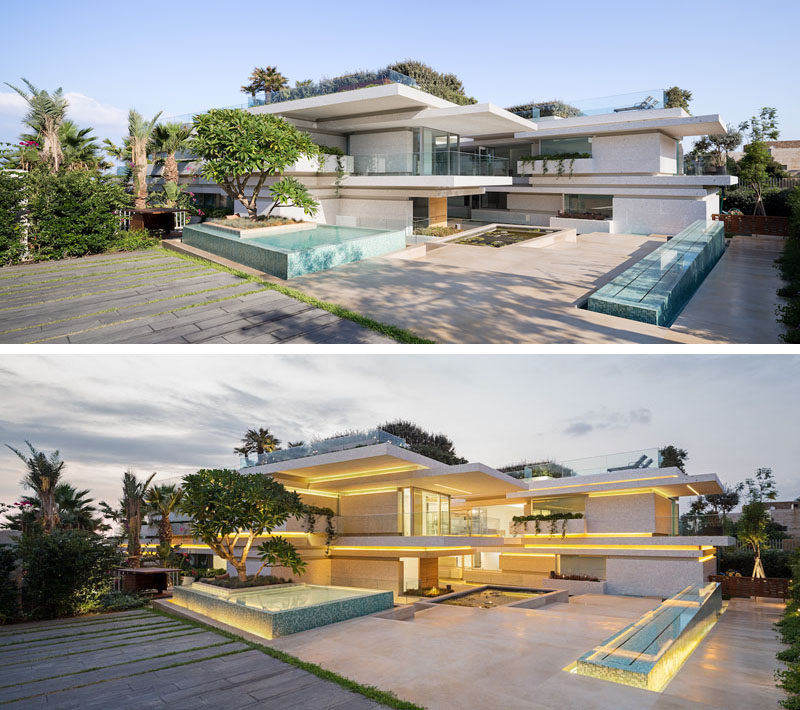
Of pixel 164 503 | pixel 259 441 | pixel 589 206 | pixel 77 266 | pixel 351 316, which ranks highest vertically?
pixel 589 206

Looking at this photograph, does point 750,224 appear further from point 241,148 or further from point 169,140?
point 169,140

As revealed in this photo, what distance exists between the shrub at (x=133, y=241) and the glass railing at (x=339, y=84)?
7728 mm

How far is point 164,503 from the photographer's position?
23500 millimetres

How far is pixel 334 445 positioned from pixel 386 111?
13.7 m

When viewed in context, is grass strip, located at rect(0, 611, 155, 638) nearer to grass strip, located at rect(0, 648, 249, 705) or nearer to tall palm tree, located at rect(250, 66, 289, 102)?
grass strip, located at rect(0, 648, 249, 705)

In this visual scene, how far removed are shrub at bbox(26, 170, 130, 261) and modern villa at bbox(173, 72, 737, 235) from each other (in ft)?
22.9

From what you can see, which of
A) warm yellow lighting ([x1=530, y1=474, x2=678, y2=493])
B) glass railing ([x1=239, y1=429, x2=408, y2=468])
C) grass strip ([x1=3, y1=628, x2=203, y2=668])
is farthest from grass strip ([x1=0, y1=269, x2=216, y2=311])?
warm yellow lighting ([x1=530, y1=474, x2=678, y2=493])

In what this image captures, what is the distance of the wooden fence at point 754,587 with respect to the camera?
656 inches

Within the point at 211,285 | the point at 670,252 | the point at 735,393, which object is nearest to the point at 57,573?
the point at 211,285

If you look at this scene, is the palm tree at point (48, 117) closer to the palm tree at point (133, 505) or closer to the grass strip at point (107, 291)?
the grass strip at point (107, 291)

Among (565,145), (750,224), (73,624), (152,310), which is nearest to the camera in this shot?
(152,310)

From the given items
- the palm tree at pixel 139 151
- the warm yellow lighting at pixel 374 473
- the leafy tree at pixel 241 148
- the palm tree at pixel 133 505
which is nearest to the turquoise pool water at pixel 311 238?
the leafy tree at pixel 241 148

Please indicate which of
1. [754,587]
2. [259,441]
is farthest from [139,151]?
[754,587]

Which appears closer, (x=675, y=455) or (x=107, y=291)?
(x=107, y=291)
